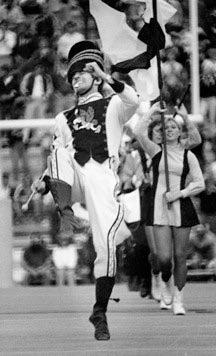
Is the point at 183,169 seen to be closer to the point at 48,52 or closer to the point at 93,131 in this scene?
the point at 93,131

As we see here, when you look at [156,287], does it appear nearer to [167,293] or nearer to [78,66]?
[167,293]

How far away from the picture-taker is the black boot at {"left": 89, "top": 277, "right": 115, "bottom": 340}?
11410 mm

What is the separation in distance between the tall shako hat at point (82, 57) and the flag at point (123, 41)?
23.7 inches

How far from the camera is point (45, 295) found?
17453mm

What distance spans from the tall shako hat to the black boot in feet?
4.89

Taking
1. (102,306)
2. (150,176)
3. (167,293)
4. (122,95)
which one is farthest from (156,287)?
(122,95)

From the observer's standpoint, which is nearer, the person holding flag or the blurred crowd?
the person holding flag

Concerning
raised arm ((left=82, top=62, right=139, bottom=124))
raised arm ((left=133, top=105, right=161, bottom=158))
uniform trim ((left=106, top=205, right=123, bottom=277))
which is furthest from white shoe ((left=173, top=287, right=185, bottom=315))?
raised arm ((left=82, top=62, right=139, bottom=124))

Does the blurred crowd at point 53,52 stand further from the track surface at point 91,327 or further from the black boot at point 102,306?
the black boot at point 102,306

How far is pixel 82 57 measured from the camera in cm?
1187

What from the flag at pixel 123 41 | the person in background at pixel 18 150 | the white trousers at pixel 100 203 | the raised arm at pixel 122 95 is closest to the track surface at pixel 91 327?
the white trousers at pixel 100 203

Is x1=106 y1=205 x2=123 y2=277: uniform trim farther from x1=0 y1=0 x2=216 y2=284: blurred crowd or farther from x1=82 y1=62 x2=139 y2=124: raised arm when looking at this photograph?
x1=0 y1=0 x2=216 y2=284: blurred crowd

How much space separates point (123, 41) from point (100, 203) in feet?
6.63

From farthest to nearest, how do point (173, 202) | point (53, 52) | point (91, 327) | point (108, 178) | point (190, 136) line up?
point (53, 52) → point (190, 136) → point (173, 202) → point (91, 327) → point (108, 178)
